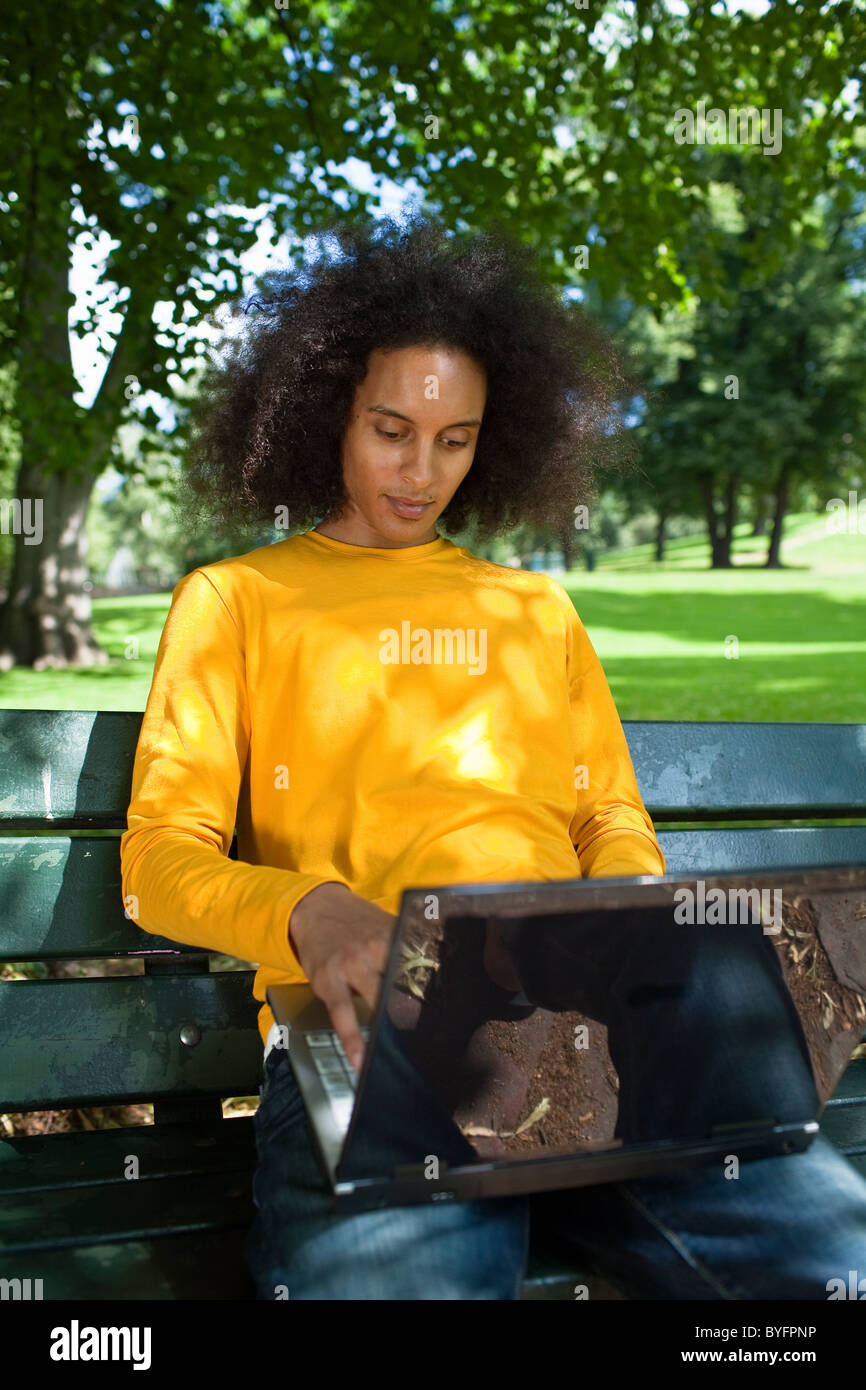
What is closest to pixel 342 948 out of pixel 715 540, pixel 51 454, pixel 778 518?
pixel 51 454

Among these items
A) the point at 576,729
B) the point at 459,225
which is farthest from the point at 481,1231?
the point at 459,225

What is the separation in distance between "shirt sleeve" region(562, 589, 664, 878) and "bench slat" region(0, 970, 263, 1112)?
71 centimetres

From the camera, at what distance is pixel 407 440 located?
2.19 metres

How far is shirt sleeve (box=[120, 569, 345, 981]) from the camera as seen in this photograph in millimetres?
1593

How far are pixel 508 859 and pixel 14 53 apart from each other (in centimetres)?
503

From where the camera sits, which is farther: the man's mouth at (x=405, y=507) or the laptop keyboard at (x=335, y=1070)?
the man's mouth at (x=405, y=507)

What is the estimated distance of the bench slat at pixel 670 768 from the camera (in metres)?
2.28

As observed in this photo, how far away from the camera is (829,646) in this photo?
17891 mm

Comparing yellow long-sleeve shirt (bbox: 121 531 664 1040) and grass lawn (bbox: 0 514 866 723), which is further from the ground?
yellow long-sleeve shirt (bbox: 121 531 664 1040)

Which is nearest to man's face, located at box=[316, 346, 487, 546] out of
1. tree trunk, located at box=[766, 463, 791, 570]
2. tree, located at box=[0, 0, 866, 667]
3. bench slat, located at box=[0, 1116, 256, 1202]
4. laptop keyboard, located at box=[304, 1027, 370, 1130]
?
laptop keyboard, located at box=[304, 1027, 370, 1130]

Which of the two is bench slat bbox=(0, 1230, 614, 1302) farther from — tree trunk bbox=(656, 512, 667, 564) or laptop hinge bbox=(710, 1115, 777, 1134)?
tree trunk bbox=(656, 512, 667, 564)

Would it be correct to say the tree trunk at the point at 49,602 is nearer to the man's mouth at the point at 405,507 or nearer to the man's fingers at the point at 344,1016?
the man's mouth at the point at 405,507

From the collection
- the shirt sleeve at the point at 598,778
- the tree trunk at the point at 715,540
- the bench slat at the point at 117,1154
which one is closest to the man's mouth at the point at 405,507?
the shirt sleeve at the point at 598,778
